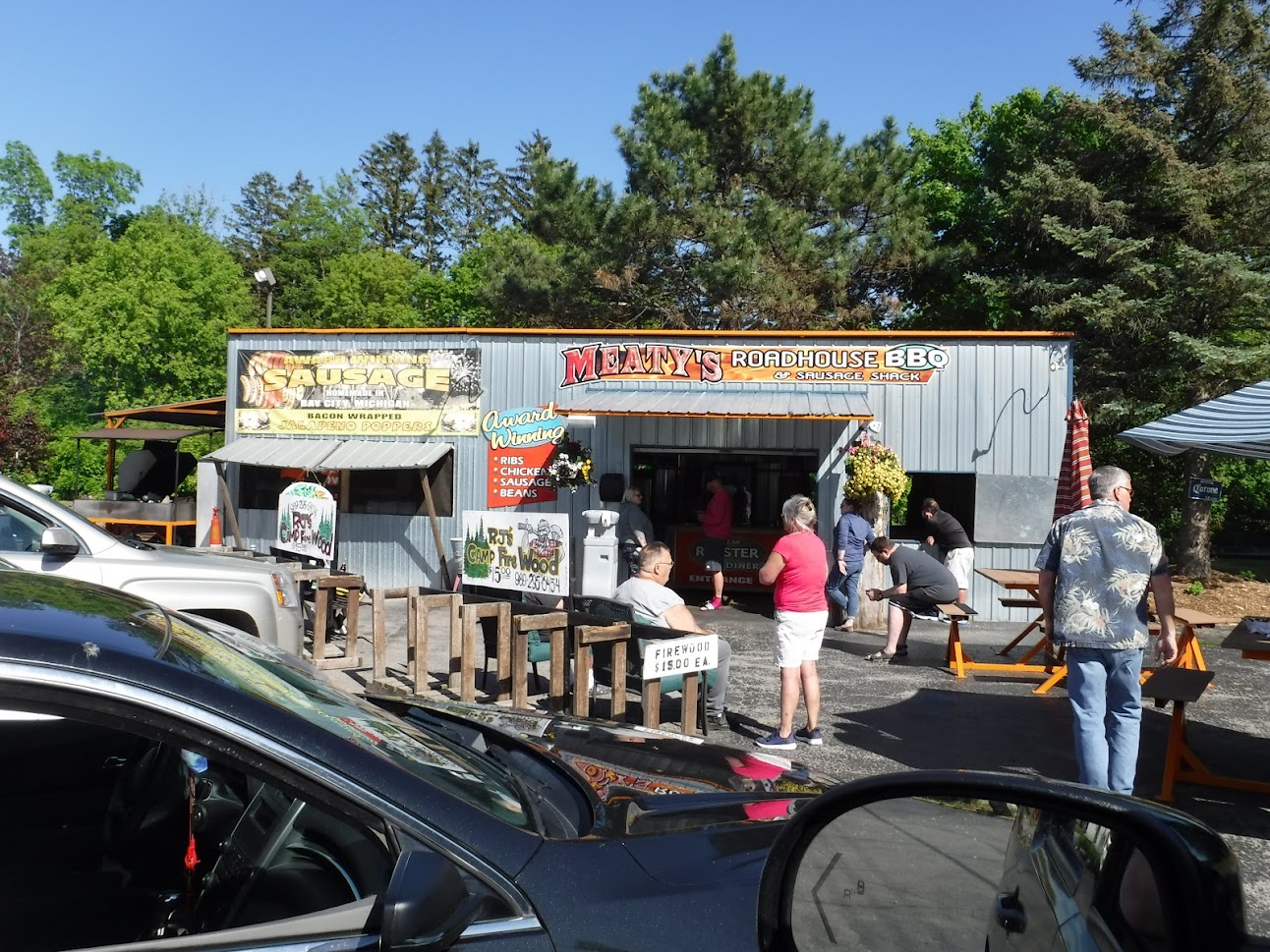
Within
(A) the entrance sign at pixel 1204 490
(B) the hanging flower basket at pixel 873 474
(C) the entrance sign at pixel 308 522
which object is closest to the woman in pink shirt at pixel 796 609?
(A) the entrance sign at pixel 1204 490

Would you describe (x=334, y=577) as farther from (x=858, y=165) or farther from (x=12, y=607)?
(x=858, y=165)

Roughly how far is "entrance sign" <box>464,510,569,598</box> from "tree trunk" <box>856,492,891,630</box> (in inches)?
164

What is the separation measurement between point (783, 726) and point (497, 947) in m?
4.94

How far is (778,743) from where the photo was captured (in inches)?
255

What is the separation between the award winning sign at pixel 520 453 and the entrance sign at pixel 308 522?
10.4ft

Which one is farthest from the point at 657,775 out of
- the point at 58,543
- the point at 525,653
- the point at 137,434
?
the point at 137,434

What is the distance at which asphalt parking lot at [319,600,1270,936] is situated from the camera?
18.8ft

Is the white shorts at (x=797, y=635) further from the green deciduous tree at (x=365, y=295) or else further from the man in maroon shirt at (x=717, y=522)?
the green deciduous tree at (x=365, y=295)

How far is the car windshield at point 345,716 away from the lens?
1.99 metres

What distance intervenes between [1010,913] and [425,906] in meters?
0.95

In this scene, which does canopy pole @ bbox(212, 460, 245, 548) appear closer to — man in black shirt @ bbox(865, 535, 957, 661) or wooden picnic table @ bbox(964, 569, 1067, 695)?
man in black shirt @ bbox(865, 535, 957, 661)

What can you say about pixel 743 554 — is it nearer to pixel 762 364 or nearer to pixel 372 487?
pixel 762 364

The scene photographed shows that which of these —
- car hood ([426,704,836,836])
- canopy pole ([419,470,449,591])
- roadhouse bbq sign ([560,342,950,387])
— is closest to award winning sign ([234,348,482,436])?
canopy pole ([419,470,449,591])

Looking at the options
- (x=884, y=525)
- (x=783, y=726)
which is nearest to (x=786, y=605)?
(x=783, y=726)
